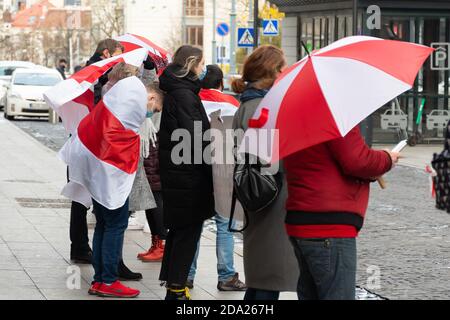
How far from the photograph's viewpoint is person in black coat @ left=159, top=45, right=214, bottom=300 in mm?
7402

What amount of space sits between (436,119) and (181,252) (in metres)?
17.3

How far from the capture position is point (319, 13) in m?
26.0

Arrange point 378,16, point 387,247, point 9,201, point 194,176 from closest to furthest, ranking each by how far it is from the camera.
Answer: point 194,176, point 387,247, point 9,201, point 378,16

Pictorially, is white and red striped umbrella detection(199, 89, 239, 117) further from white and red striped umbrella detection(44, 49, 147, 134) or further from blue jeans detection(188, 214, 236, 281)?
blue jeans detection(188, 214, 236, 281)

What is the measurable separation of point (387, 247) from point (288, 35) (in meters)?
17.8

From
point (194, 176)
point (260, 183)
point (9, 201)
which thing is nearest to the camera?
point (260, 183)

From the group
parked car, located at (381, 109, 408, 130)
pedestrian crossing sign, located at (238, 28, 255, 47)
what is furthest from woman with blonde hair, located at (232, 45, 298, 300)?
pedestrian crossing sign, located at (238, 28, 255, 47)

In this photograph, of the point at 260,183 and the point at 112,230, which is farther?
the point at 112,230

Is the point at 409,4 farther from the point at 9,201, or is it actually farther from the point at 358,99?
the point at 358,99

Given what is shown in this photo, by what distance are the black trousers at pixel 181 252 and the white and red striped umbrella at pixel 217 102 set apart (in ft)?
3.02

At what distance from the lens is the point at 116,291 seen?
798 cm

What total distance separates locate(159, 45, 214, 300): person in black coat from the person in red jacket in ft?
6.58

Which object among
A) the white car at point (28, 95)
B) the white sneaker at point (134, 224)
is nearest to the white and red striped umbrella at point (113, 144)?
the white sneaker at point (134, 224)

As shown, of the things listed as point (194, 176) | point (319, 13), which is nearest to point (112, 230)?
point (194, 176)
